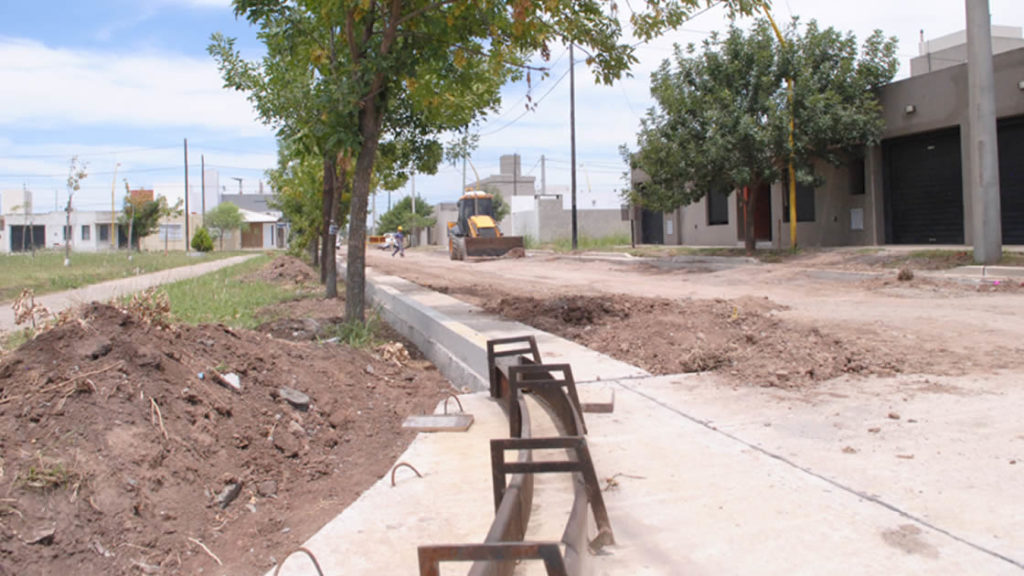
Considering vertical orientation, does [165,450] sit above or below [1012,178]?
below

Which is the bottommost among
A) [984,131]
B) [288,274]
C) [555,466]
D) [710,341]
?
[555,466]

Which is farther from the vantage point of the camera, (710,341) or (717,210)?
(717,210)

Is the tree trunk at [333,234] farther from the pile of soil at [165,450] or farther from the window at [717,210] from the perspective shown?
the window at [717,210]

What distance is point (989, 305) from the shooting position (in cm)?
1148

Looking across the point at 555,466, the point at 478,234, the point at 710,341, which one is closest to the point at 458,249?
the point at 478,234

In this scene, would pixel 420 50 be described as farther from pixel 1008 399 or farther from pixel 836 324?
pixel 1008 399

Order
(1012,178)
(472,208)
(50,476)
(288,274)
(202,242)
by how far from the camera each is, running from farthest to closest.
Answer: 1. (202,242)
2. (472,208)
3. (288,274)
4. (1012,178)
5. (50,476)

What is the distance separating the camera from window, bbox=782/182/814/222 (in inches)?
1104

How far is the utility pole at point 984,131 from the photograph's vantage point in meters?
16.0

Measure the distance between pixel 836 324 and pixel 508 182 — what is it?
94.4m

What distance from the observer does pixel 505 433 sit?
5.29 meters

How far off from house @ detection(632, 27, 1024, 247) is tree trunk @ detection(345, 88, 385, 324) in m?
16.8

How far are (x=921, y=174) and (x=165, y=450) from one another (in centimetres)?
2377

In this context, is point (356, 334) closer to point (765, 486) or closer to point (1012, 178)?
point (765, 486)
